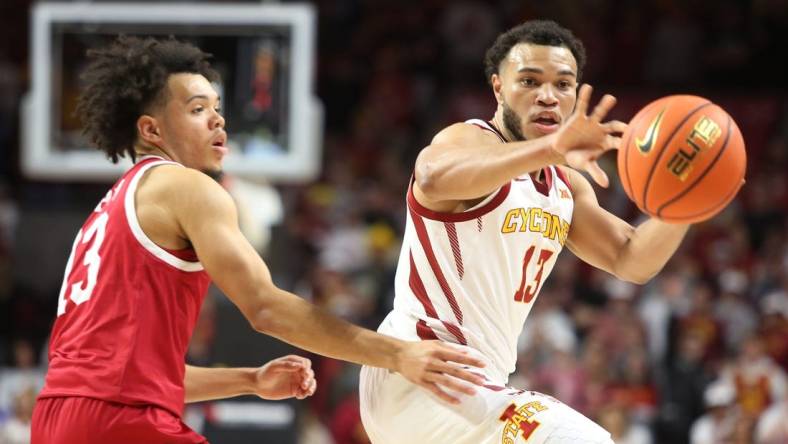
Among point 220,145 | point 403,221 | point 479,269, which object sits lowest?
point 403,221

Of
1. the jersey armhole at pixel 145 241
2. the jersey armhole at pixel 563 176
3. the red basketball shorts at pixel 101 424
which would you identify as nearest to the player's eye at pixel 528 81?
the jersey armhole at pixel 563 176

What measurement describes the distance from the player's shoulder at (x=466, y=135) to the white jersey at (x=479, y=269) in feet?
0.23

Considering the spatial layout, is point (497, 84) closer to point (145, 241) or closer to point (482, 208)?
point (482, 208)

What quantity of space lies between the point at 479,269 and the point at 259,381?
0.92 meters

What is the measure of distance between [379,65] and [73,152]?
23.1 feet

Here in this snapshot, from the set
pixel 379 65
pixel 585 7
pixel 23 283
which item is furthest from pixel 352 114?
pixel 23 283

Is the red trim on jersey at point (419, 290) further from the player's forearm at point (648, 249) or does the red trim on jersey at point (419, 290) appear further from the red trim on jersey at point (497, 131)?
the player's forearm at point (648, 249)

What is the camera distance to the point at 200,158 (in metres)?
4.33

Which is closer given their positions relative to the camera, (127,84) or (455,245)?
(127,84)

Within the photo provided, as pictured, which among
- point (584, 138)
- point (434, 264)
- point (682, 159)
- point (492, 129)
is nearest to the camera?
point (584, 138)

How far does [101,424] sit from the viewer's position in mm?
3844

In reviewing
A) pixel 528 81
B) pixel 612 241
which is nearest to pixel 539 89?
pixel 528 81

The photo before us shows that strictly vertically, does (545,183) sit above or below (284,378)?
above

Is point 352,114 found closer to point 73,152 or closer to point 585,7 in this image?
point 585,7
